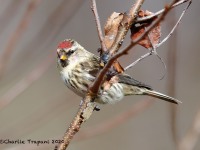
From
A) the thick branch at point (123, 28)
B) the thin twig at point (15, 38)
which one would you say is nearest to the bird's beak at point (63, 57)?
the thin twig at point (15, 38)

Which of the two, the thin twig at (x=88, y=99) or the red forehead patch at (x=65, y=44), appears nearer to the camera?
the thin twig at (x=88, y=99)

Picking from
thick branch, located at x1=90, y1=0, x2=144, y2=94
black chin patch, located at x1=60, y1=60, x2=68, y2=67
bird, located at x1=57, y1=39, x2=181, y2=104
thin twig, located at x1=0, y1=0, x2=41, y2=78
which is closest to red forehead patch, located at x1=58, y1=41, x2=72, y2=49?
bird, located at x1=57, y1=39, x2=181, y2=104

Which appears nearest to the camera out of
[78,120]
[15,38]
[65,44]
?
[78,120]

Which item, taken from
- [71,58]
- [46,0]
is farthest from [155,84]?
[71,58]

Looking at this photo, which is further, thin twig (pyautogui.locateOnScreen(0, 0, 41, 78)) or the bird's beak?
the bird's beak

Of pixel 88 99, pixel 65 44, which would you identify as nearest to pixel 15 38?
pixel 88 99

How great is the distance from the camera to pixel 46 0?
9.01 m

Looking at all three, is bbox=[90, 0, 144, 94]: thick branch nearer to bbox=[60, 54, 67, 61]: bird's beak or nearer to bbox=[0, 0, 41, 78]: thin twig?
bbox=[0, 0, 41, 78]: thin twig

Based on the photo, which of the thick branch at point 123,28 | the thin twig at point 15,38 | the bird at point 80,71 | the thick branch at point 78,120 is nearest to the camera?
the thick branch at point 78,120

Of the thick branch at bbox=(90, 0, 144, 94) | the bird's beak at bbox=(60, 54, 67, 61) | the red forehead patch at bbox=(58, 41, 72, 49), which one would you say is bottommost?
the thick branch at bbox=(90, 0, 144, 94)

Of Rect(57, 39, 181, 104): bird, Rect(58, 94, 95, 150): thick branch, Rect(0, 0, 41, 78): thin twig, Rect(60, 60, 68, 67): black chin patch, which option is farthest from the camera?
Rect(60, 60, 68, 67): black chin patch

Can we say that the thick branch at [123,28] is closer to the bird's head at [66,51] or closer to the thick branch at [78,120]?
the thick branch at [78,120]

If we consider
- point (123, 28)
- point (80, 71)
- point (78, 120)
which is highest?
point (80, 71)

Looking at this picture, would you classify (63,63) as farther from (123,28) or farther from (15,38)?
(123,28)
